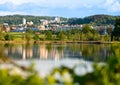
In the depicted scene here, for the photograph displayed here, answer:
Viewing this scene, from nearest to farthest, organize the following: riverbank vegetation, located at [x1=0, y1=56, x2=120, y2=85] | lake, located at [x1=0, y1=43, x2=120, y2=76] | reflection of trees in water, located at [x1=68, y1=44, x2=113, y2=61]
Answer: riverbank vegetation, located at [x1=0, y1=56, x2=120, y2=85] < lake, located at [x1=0, y1=43, x2=120, y2=76] < reflection of trees in water, located at [x1=68, y1=44, x2=113, y2=61]

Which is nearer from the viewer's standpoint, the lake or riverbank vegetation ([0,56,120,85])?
riverbank vegetation ([0,56,120,85])

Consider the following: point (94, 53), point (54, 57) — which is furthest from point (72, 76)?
point (94, 53)

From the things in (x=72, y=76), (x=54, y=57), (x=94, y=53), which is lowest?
(x=54, y=57)

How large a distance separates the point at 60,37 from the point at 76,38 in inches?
243

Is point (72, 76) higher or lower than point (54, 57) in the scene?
higher

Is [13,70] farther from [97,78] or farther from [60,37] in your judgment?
[60,37]

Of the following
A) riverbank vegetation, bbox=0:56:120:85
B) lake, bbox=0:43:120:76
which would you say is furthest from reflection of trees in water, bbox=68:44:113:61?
riverbank vegetation, bbox=0:56:120:85

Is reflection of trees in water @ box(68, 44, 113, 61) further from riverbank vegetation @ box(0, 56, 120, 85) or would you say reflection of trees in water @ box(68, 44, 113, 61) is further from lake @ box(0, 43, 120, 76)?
riverbank vegetation @ box(0, 56, 120, 85)

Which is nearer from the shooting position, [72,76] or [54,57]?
[72,76]

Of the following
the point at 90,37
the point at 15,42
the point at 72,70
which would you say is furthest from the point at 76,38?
the point at 72,70

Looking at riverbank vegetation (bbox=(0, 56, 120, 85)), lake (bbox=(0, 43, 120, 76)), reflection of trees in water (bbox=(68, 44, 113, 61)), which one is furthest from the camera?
reflection of trees in water (bbox=(68, 44, 113, 61))

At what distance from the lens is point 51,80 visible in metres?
7.47

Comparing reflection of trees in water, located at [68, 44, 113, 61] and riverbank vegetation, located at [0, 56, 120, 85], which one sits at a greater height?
riverbank vegetation, located at [0, 56, 120, 85]

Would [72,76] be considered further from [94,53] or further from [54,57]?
[94,53]
